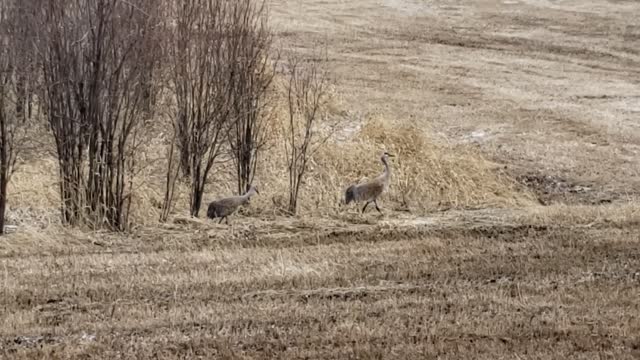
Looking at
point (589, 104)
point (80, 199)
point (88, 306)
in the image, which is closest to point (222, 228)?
point (80, 199)

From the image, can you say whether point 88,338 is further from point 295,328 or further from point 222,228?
point 222,228

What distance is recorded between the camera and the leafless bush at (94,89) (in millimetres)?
12266

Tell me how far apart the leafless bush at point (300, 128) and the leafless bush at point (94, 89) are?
2441mm

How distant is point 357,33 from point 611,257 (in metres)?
26.0

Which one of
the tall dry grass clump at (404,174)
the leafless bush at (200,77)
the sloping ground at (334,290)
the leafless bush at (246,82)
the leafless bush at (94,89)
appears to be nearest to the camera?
the sloping ground at (334,290)

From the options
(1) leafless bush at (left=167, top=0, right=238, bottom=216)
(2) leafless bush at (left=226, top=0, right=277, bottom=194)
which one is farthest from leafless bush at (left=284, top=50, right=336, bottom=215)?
(1) leafless bush at (left=167, top=0, right=238, bottom=216)

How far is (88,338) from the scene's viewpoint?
7645mm

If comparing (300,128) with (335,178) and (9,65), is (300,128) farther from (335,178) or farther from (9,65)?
(9,65)

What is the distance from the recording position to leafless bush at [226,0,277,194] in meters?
14.4

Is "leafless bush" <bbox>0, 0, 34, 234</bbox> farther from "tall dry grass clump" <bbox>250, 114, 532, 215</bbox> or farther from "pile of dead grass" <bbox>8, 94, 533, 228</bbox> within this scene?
"tall dry grass clump" <bbox>250, 114, 532, 215</bbox>

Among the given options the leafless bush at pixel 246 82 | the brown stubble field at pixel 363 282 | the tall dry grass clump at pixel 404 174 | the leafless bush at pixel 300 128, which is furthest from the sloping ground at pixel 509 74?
the leafless bush at pixel 246 82

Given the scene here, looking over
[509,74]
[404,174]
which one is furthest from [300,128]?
[509,74]

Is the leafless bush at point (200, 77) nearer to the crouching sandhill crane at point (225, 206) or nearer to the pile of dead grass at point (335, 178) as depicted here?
the pile of dead grass at point (335, 178)

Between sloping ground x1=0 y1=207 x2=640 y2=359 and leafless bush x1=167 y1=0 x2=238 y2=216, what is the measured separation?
2.25 meters
